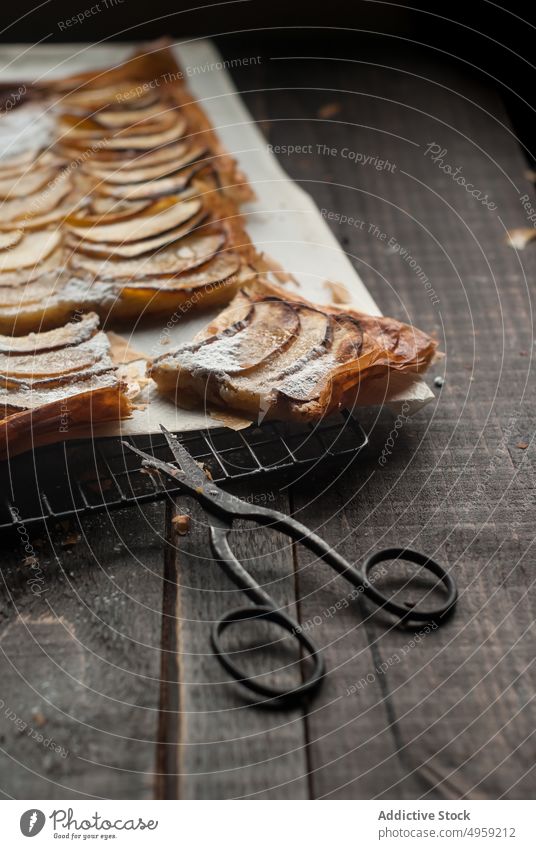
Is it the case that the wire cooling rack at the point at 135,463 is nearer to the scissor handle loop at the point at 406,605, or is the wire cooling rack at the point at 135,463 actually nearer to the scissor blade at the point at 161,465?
the scissor blade at the point at 161,465

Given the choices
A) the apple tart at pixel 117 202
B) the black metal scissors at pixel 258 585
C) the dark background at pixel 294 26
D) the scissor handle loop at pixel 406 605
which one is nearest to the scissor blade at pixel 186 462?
the black metal scissors at pixel 258 585

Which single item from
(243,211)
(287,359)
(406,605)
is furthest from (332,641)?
(243,211)

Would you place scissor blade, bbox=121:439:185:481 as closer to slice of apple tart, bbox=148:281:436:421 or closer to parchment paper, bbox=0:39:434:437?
parchment paper, bbox=0:39:434:437

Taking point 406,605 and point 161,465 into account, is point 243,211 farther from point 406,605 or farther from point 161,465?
point 406,605

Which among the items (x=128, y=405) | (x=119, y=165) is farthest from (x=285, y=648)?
(x=119, y=165)

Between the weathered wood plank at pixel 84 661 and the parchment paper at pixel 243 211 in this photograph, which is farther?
the parchment paper at pixel 243 211
